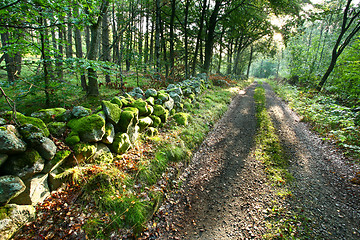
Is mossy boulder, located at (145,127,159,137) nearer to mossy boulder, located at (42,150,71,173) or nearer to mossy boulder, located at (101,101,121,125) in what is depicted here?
mossy boulder, located at (101,101,121,125)

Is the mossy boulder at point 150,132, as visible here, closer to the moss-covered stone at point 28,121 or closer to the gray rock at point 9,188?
the moss-covered stone at point 28,121

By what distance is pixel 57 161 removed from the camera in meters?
2.59

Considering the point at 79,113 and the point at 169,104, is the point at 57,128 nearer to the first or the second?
the point at 79,113

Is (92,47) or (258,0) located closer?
(92,47)

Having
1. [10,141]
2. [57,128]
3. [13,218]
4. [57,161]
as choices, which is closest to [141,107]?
[57,128]

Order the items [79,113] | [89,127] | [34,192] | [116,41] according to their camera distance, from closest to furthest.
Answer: [34,192] → [89,127] → [79,113] → [116,41]

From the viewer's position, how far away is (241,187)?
3984 mm

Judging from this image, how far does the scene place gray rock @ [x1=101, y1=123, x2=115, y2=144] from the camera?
3.52 meters

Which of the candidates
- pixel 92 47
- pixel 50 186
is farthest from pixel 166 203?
pixel 92 47

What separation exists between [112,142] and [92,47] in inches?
193

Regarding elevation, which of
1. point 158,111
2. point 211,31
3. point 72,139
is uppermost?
point 211,31

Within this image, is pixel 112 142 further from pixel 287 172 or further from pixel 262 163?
pixel 287 172

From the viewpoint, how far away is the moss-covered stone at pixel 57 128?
9.45 feet

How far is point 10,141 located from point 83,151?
1058 millimetres
